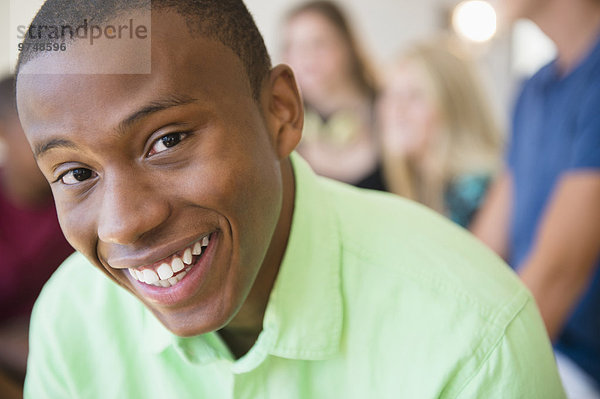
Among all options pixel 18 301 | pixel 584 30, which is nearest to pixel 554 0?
pixel 584 30

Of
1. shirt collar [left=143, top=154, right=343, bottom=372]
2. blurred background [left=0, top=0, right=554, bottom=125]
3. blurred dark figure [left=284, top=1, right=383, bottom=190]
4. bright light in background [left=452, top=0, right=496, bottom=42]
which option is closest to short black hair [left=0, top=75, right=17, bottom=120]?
blurred background [left=0, top=0, right=554, bottom=125]

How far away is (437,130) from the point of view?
245 cm

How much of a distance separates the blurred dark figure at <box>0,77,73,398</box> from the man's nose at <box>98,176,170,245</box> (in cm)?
145

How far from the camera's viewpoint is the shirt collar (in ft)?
2.55

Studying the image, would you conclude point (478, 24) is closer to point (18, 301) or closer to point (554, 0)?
point (554, 0)

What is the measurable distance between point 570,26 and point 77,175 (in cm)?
128

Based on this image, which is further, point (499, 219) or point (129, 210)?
point (499, 219)

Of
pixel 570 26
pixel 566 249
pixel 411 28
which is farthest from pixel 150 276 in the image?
pixel 411 28

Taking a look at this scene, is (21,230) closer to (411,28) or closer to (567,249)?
(567,249)

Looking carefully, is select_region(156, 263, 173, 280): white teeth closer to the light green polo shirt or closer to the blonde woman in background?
the light green polo shirt

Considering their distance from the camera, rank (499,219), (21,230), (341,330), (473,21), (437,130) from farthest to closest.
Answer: (473,21) < (437,130) < (21,230) < (499,219) < (341,330)

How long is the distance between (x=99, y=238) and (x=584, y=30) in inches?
50.4

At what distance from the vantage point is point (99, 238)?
68cm

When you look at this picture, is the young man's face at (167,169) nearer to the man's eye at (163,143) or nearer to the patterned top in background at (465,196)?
the man's eye at (163,143)
